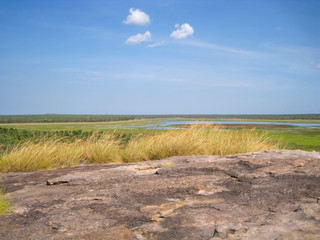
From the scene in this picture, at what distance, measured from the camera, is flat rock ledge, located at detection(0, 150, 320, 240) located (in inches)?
104

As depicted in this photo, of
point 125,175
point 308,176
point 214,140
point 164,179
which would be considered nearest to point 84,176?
point 125,175

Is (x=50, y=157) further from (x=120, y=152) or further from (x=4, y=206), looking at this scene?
(x=4, y=206)

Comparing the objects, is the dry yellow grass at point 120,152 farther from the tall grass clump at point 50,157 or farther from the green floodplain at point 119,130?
the green floodplain at point 119,130

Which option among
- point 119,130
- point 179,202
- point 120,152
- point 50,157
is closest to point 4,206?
point 179,202

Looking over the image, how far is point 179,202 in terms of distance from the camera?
11.1 ft

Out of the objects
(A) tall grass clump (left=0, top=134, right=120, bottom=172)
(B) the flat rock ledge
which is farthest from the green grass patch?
(A) tall grass clump (left=0, top=134, right=120, bottom=172)

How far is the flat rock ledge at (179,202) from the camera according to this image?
8.67 ft

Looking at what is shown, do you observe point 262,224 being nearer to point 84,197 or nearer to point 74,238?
point 74,238

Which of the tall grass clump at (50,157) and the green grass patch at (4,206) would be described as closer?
the green grass patch at (4,206)

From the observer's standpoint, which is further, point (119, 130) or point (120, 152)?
point (119, 130)

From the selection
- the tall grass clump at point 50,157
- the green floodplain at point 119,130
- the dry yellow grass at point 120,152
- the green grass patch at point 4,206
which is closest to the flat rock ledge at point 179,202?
the green grass patch at point 4,206

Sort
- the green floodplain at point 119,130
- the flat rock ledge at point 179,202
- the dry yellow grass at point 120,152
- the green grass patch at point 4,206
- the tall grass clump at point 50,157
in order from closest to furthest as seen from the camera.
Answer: the flat rock ledge at point 179,202 → the green grass patch at point 4,206 → the tall grass clump at point 50,157 → the dry yellow grass at point 120,152 → the green floodplain at point 119,130

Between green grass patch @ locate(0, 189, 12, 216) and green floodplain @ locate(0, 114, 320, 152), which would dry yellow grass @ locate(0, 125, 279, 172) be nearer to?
green floodplain @ locate(0, 114, 320, 152)

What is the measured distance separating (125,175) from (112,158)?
3908 mm
